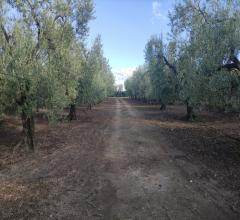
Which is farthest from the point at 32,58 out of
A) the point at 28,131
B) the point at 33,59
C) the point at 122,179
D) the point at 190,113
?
the point at 190,113

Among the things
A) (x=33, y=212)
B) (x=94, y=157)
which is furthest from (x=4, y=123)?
(x=33, y=212)

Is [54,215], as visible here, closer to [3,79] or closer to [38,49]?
[3,79]

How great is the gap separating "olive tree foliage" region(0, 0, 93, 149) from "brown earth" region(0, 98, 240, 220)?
7.91 feet

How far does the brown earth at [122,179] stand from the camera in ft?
25.6

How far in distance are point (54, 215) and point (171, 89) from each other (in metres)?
30.2

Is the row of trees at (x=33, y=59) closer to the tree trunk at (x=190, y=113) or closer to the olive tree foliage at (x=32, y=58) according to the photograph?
the olive tree foliage at (x=32, y=58)

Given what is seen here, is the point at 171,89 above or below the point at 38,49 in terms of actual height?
below

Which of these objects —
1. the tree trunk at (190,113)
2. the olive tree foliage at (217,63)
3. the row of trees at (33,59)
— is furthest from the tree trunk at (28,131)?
the tree trunk at (190,113)

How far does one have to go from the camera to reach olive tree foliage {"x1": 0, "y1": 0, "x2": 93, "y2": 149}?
1377 centimetres

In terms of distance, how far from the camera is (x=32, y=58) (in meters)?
14.9

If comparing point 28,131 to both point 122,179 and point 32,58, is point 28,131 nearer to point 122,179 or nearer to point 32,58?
point 32,58

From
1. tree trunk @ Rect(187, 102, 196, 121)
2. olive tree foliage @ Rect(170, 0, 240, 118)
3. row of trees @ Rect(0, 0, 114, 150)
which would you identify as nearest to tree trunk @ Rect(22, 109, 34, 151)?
row of trees @ Rect(0, 0, 114, 150)

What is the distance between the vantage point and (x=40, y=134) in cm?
2084

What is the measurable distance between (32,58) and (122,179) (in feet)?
25.7
